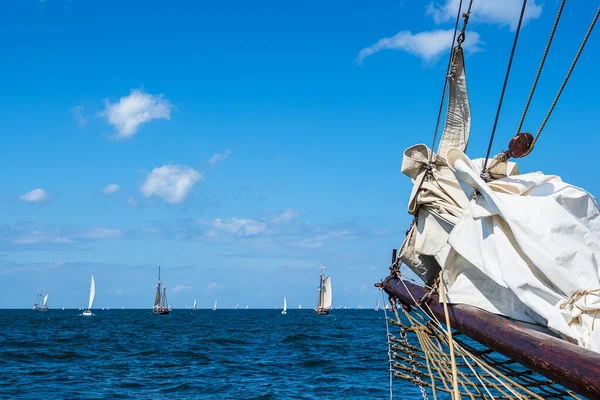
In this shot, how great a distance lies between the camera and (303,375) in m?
20.7

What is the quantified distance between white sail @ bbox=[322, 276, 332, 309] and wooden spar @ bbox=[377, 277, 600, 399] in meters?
88.2

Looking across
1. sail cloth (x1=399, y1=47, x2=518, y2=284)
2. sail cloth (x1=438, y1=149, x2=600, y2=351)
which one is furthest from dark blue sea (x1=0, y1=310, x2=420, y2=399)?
sail cloth (x1=438, y1=149, x2=600, y2=351)

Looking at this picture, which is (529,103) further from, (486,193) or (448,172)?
(448,172)

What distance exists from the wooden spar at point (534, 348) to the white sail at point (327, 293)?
8825cm

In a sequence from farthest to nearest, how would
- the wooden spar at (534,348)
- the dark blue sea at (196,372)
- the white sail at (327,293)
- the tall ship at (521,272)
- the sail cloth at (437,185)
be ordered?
the white sail at (327,293), the dark blue sea at (196,372), the sail cloth at (437,185), the tall ship at (521,272), the wooden spar at (534,348)

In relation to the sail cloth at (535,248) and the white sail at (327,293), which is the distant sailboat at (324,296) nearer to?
the white sail at (327,293)

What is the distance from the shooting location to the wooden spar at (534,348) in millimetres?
2906

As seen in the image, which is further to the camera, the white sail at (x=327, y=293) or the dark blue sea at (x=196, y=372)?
the white sail at (x=327, y=293)

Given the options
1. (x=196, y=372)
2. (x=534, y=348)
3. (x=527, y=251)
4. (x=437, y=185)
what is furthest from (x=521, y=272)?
(x=196, y=372)

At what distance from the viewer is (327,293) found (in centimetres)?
9519

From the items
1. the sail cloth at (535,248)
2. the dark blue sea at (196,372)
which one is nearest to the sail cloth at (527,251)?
the sail cloth at (535,248)

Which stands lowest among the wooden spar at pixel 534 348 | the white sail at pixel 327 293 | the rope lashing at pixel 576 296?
the wooden spar at pixel 534 348

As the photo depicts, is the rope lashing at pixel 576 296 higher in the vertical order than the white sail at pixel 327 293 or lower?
lower

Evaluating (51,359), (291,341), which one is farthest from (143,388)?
(291,341)
